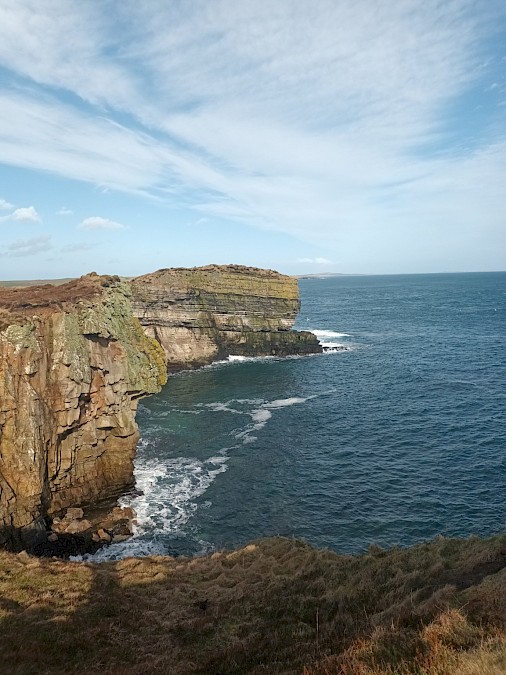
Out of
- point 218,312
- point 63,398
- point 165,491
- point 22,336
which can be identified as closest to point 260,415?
point 165,491

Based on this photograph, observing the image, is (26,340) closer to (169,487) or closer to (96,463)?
(96,463)

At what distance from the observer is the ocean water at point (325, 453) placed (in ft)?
119

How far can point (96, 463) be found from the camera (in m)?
41.2

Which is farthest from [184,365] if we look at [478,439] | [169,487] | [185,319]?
[478,439]

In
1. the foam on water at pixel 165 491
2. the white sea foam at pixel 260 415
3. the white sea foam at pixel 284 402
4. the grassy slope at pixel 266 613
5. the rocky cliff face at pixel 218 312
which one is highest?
the rocky cliff face at pixel 218 312

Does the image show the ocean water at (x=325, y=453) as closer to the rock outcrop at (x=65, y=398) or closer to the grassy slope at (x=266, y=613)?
the rock outcrop at (x=65, y=398)

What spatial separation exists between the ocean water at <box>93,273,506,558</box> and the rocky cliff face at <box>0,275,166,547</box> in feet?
15.0

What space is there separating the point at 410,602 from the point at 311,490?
88.1 feet

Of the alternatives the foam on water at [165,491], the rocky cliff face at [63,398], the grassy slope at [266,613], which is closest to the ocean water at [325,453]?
the foam on water at [165,491]

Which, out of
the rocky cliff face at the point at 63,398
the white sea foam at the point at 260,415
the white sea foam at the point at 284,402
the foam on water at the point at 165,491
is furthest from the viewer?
the white sea foam at the point at 284,402

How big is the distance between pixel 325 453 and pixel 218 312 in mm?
53193

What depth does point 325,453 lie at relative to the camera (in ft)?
163

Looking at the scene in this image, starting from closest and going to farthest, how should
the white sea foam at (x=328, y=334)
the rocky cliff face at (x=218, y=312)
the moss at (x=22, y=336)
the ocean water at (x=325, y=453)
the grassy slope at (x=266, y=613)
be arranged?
the grassy slope at (x=266, y=613) < the moss at (x=22, y=336) < the ocean water at (x=325, y=453) < the rocky cliff face at (x=218, y=312) < the white sea foam at (x=328, y=334)

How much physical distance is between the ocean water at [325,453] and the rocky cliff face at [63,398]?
457 cm
